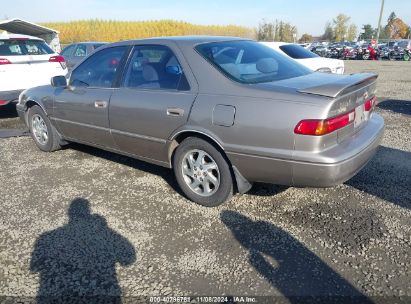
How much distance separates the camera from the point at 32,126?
18.7 feet

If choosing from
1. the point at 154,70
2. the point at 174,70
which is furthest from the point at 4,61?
the point at 174,70

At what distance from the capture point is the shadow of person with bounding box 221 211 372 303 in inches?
95.0

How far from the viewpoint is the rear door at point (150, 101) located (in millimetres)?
3570

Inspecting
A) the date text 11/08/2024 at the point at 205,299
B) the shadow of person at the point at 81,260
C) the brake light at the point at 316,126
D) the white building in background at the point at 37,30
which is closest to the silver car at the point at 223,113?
the brake light at the point at 316,126

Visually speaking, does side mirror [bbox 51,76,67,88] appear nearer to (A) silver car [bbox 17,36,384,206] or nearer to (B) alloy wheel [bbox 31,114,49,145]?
(A) silver car [bbox 17,36,384,206]

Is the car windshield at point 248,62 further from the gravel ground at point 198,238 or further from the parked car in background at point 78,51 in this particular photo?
the parked car in background at point 78,51

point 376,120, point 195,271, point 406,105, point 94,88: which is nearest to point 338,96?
point 376,120

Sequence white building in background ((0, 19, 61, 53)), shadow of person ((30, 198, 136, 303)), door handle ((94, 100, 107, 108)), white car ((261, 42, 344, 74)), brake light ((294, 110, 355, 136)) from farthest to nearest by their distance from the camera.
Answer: white building in background ((0, 19, 61, 53)) < white car ((261, 42, 344, 74)) < door handle ((94, 100, 107, 108)) < brake light ((294, 110, 355, 136)) < shadow of person ((30, 198, 136, 303))

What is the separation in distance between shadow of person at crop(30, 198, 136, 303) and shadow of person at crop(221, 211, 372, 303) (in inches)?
38.6

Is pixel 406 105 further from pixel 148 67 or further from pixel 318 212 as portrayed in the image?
pixel 148 67

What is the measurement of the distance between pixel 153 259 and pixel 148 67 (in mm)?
2085

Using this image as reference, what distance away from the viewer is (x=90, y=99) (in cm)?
443

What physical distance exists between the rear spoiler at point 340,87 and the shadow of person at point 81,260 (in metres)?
1.98

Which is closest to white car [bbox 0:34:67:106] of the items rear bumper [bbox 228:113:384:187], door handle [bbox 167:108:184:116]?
door handle [bbox 167:108:184:116]
